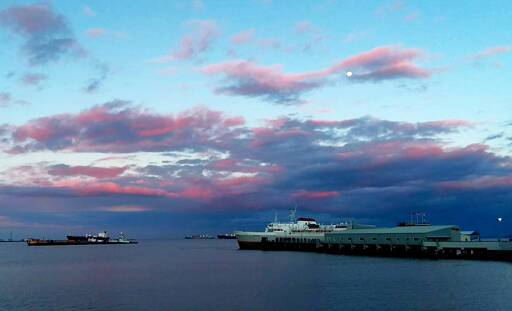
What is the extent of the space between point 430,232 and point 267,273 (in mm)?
54271

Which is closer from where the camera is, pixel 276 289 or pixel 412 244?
pixel 276 289

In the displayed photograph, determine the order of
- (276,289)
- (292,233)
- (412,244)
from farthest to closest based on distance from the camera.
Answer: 1. (292,233)
2. (412,244)
3. (276,289)


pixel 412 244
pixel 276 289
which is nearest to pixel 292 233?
pixel 412 244

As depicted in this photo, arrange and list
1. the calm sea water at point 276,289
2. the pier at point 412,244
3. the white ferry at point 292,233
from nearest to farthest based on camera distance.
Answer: the calm sea water at point 276,289 → the pier at point 412,244 → the white ferry at point 292,233

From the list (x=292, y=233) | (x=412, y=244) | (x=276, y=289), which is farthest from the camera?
(x=292, y=233)

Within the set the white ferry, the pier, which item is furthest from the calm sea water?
the white ferry

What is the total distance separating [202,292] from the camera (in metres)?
65.3

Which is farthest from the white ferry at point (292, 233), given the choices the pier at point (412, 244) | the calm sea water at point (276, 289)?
the calm sea water at point (276, 289)

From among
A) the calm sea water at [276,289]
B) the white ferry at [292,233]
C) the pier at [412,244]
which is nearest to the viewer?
the calm sea water at [276,289]

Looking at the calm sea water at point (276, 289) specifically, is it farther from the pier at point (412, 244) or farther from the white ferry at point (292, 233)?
the white ferry at point (292, 233)

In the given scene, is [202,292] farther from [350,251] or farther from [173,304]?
[350,251]

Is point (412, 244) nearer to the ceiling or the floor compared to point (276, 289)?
nearer to the ceiling

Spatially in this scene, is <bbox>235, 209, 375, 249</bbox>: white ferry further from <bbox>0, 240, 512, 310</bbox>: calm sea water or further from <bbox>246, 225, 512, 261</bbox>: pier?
<bbox>0, 240, 512, 310</bbox>: calm sea water

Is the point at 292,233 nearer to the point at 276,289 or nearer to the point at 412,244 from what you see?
the point at 412,244
